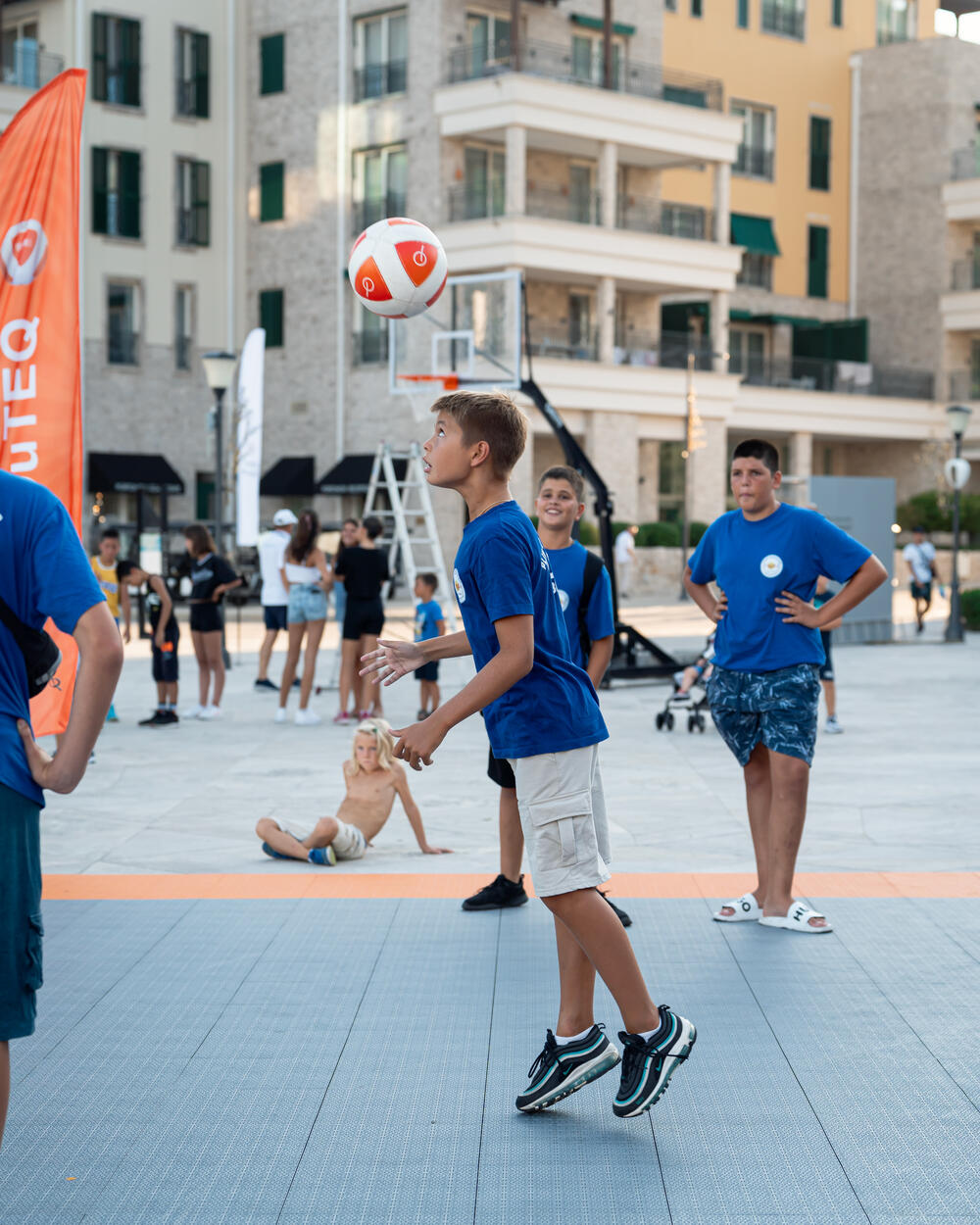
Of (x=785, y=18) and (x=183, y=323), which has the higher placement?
(x=785, y=18)

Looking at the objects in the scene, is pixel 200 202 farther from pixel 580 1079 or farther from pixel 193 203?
pixel 580 1079

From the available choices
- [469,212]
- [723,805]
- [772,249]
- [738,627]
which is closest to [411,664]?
[738,627]

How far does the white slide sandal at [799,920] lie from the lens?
660 centimetres

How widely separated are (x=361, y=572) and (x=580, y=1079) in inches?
389

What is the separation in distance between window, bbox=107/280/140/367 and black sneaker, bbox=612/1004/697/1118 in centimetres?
4026

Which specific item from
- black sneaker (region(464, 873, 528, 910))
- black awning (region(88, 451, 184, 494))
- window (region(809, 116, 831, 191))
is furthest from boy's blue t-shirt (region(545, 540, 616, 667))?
window (region(809, 116, 831, 191))

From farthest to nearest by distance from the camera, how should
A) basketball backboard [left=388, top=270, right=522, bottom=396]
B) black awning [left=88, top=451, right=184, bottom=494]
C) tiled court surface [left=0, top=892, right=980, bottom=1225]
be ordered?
black awning [left=88, top=451, right=184, bottom=494] < basketball backboard [left=388, top=270, right=522, bottom=396] < tiled court surface [left=0, top=892, right=980, bottom=1225]

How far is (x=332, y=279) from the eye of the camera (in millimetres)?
43156

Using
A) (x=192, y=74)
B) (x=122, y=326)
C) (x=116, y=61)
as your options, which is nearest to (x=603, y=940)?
(x=122, y=326)

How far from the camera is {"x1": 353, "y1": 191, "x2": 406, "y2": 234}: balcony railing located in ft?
137

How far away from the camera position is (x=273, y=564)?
53.3 ft

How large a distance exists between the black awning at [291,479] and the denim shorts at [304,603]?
92.5ft

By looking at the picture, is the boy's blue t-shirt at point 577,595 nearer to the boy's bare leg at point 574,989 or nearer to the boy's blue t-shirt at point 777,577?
the boy's blue t-shirt at point 777,577

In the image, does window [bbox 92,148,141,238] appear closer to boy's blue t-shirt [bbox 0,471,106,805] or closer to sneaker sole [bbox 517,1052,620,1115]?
sneaker sole [bbox 517,1052,620,1115]
